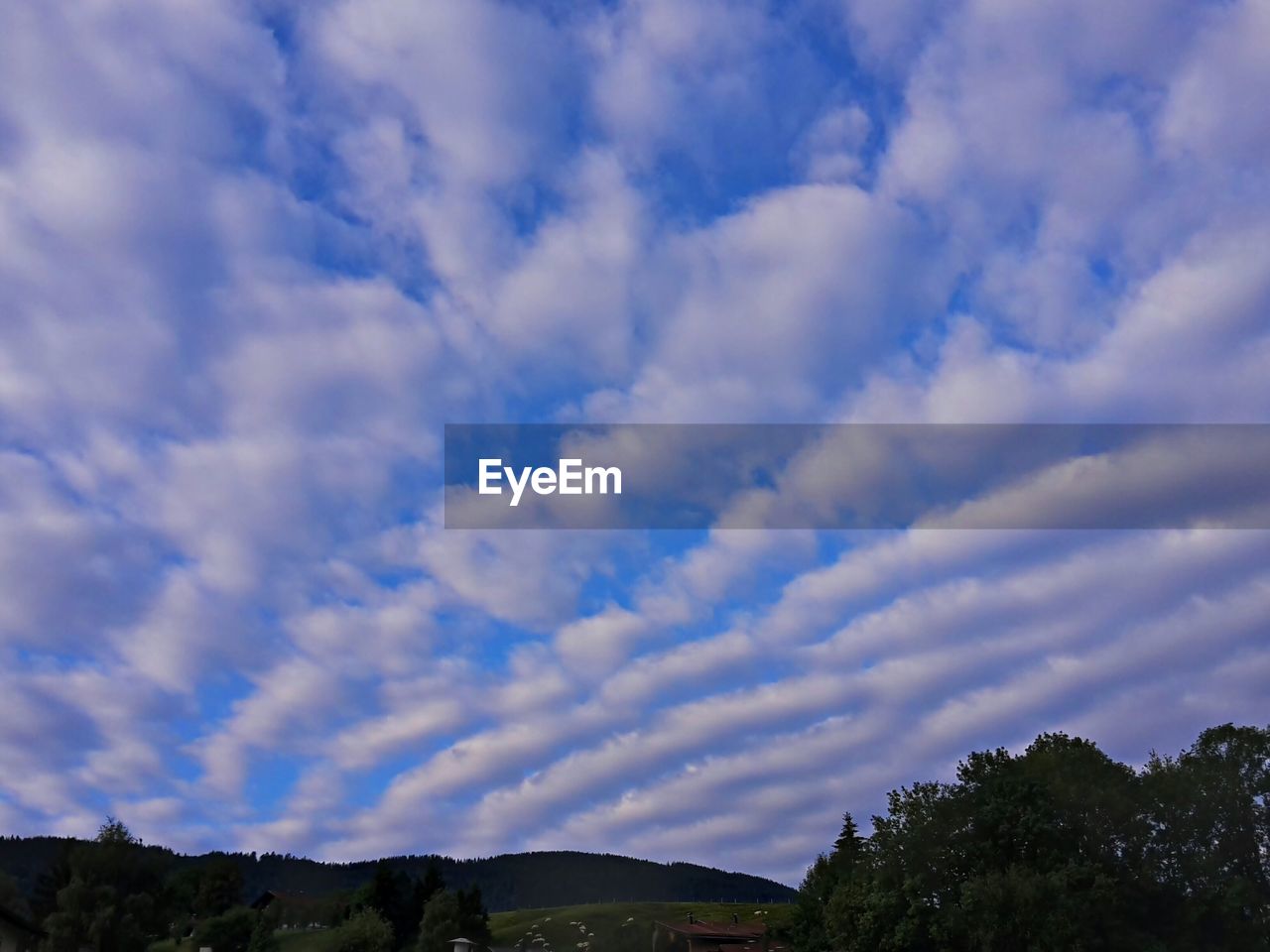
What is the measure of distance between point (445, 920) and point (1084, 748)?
75.6 metres

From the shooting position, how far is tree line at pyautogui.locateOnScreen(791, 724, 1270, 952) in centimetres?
6894

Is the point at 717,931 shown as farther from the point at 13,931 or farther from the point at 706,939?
the point at 13,931

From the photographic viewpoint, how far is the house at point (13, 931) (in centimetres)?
6788

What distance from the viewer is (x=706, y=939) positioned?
454 feet

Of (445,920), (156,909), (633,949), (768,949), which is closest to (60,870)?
(156,909)

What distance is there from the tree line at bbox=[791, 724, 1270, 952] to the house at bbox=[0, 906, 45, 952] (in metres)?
55.4

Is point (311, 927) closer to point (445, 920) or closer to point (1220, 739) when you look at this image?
point (445, 920)

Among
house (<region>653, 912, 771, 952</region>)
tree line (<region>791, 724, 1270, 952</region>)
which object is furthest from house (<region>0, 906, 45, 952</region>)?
house (<region>653, 912, 771, 952</region>)

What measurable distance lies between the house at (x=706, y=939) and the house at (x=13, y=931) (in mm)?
81762

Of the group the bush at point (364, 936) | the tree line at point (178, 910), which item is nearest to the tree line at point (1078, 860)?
the bush at point (364, 936)

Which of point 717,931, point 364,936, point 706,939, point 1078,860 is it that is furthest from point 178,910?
point 1078,860

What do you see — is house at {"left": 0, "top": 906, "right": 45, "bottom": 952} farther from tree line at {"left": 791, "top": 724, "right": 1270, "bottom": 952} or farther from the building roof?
the building roof

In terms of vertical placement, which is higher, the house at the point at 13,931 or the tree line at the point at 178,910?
the tree line at the point at 178,910

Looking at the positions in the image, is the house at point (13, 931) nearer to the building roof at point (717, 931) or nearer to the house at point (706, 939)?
the house at point (706, 939)
